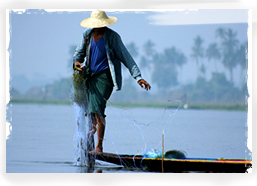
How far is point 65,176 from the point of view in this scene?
543cm

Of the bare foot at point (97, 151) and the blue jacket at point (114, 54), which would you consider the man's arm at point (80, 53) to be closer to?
the blue jacket at point (114, 54)

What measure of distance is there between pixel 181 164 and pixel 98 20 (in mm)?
1907

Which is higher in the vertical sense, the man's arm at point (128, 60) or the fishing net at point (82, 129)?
the man's arm at point (128, 60)

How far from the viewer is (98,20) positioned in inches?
216

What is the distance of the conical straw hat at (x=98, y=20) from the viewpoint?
5.44 metres

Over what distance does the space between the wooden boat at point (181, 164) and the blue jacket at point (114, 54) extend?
86 cm

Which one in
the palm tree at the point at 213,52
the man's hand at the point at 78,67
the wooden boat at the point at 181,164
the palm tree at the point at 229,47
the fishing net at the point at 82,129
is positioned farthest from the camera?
the palm tree at the point at 213,52

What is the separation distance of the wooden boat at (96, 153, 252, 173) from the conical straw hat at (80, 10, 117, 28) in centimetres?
152

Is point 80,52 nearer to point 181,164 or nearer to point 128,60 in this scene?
point 128,60

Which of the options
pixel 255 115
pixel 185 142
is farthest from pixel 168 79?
pixel 255 115

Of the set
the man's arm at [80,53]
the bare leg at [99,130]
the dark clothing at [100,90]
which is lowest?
the bare leg at [99,130]

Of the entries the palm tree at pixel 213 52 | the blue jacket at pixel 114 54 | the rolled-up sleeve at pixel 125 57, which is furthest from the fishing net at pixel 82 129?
the palm tree at pixel 213 52

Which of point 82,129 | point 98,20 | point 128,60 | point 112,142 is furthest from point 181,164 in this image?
point 98,20
